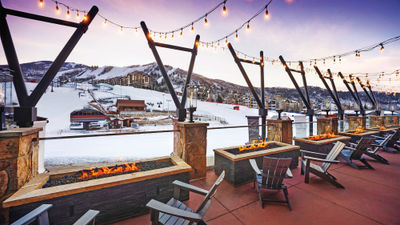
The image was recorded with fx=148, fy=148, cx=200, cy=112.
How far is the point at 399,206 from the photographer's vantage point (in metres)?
2.74

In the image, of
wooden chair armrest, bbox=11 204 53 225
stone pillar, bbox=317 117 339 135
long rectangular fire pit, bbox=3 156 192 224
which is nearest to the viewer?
wooden chair armrest, bbox=11 204 53 225

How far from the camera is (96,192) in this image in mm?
2238

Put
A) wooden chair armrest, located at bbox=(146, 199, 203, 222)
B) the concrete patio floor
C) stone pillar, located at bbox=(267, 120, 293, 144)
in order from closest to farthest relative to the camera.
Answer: wooden chair armrest, located at bbox=(146, 199, 203, 222) → the concrete patio floor → stone pillar, located at bbox=(267, 120, 293, 144)

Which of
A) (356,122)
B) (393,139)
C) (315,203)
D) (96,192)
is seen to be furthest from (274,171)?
(356,122)

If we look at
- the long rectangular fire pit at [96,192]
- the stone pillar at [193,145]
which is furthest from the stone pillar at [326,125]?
the long rectangular fire pit at [96,192]

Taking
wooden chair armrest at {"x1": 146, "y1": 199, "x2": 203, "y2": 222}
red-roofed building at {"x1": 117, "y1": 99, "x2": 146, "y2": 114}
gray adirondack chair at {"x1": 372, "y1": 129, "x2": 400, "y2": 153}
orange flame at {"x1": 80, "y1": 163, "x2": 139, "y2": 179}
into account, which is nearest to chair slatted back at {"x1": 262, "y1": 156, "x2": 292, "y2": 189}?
wooden chair armrest at {"x1": 146, "y1": 199, "x2": 203, "y2": 222}

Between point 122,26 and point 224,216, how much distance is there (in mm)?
6064

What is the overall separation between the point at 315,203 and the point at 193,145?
2.75m

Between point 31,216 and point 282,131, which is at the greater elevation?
point 282,131

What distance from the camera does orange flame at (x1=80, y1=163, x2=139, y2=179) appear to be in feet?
8.59

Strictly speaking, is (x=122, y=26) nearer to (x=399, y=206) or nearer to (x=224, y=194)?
(x=224, y=194)

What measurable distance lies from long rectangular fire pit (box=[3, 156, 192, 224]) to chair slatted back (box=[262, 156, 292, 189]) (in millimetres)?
1557

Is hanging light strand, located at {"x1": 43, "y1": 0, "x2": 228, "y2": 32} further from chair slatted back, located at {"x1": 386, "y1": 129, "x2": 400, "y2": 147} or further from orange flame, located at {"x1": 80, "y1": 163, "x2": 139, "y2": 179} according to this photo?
chair slatted back, located at {"x1": 386, "y1": 129, "x2": 400, "y2": 147}

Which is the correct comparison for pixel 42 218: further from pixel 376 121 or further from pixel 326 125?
pixel 376 121
